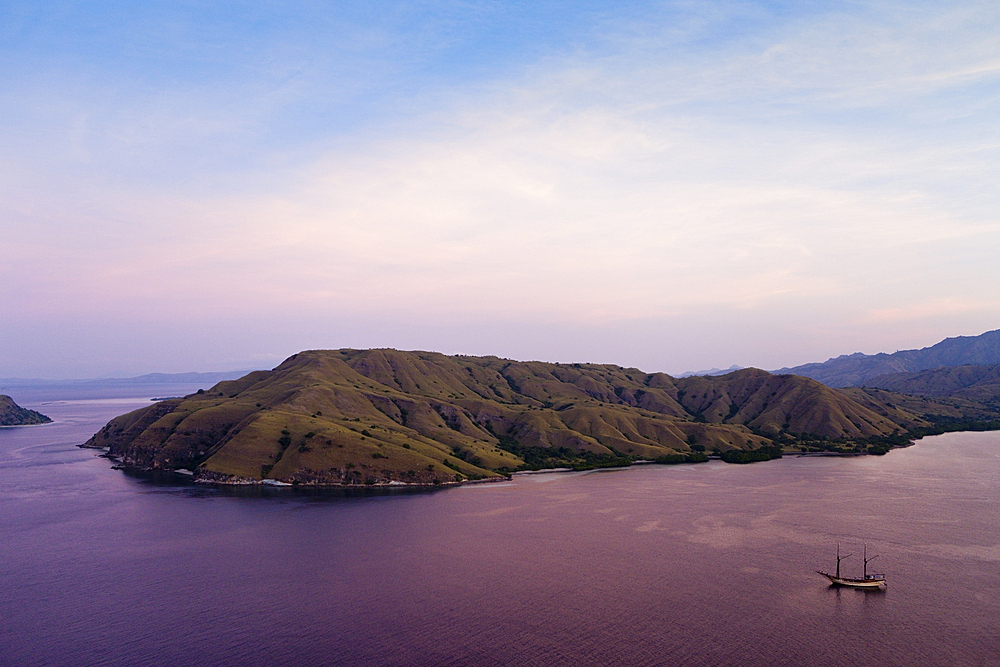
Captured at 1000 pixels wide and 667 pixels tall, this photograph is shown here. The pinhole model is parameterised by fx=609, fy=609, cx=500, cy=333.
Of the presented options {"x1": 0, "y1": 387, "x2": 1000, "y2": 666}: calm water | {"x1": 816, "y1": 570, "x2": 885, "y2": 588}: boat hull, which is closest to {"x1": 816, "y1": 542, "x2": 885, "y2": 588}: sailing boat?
{"x1": 816, "y1": 570, "x2": 885, "y2": 588}: boat hull

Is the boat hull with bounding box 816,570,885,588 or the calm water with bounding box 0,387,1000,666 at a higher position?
the boat hull with bounding box 816,570,885,588

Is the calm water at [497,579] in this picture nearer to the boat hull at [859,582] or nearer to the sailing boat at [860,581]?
the boat hull at [859,582]

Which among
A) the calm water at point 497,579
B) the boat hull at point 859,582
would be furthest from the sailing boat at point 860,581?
the calm water at point 497,579

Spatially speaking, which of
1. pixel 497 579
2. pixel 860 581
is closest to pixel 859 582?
pixel 860 581

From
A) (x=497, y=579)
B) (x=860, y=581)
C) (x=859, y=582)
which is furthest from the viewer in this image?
(x=497, y=579)

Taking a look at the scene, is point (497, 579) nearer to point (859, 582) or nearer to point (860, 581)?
point (859, 582)

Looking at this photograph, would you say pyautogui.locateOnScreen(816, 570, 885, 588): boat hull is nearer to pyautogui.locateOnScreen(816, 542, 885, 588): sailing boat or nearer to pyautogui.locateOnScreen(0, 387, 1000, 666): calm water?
pyautogui.locateOnScreen(816, 542, 885, 588): sailing boat

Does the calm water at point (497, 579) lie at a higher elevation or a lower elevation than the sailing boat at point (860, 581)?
lower

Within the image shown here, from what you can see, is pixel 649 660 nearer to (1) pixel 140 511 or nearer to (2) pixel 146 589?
(2) pixel 146 589

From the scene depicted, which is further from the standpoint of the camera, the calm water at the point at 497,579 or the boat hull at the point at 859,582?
the boat hull at the point at 859,582
